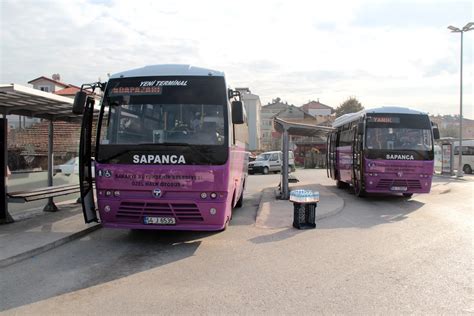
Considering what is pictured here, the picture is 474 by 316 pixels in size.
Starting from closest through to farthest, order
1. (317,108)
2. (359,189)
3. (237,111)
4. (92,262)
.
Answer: (92,262) < (237,111) < (359,189) < (317,108)

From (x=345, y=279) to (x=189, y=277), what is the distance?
2145 millimetres

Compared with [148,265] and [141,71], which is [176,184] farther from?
[141,71]

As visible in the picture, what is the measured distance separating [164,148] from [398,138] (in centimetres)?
927

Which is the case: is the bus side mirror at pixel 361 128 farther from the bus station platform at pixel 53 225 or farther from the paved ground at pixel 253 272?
the paved ground at pixel 253 272

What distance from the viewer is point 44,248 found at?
24.5 feet

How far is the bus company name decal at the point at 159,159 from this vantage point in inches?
283

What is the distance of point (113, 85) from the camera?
7730 millimetres

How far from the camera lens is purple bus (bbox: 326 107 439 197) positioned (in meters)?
13.6

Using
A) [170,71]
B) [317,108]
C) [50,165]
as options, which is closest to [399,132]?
[170,71]

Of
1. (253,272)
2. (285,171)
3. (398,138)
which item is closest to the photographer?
(253,272)

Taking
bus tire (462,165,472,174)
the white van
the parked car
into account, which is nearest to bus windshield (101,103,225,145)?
the parked car

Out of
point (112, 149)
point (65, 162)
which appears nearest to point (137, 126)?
point (112, 149)

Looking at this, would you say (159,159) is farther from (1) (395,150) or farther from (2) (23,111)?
(1) (395,150)

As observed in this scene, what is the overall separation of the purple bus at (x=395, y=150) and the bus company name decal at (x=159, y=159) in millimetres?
8390
